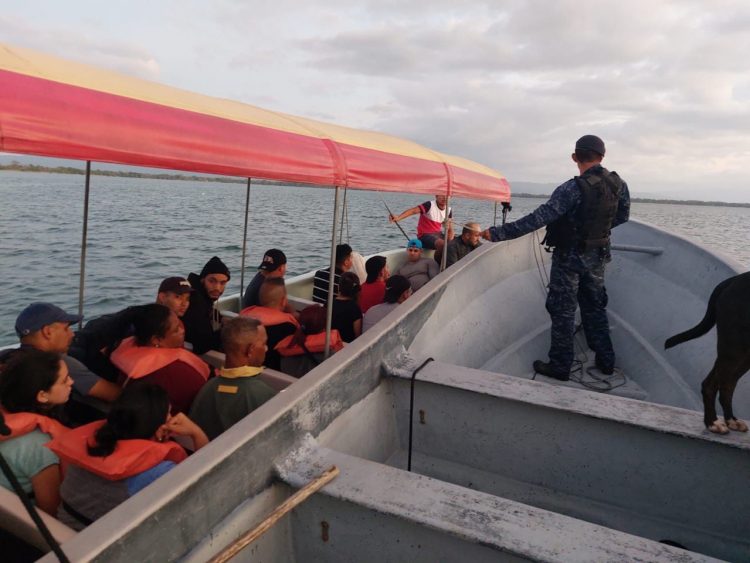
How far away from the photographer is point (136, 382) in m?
2.09

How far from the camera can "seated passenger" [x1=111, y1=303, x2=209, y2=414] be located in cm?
263

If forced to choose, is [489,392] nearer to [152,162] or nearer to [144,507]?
[144,507]

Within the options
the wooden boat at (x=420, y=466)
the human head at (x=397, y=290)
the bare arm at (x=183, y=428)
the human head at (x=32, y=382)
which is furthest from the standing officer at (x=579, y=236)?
the human head at (x=32, y=382)

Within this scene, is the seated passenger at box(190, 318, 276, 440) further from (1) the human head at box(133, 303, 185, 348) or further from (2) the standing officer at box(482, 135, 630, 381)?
(2) the standing officer at box(482, 135, 630, 381)

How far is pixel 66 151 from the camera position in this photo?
1.65 metres

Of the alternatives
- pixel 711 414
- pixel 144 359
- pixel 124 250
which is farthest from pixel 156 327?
pixel 124 250

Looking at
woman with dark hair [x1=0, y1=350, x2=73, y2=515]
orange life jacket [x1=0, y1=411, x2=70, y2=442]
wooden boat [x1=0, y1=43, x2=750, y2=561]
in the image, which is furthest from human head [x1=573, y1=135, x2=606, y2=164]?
orange life jacket [x1=0, y1=411, x2=70, y2=442]

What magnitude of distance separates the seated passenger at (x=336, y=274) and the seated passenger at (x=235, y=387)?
8.93 ft

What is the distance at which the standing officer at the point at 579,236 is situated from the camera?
3943mm

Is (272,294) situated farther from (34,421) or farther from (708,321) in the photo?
(708,321)

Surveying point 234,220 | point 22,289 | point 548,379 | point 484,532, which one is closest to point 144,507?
point 484,532

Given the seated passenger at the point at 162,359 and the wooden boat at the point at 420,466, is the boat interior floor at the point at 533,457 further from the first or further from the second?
the seated passenger at the point at 162,359

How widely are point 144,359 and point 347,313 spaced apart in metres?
1.69

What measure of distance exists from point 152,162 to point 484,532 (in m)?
1.92
